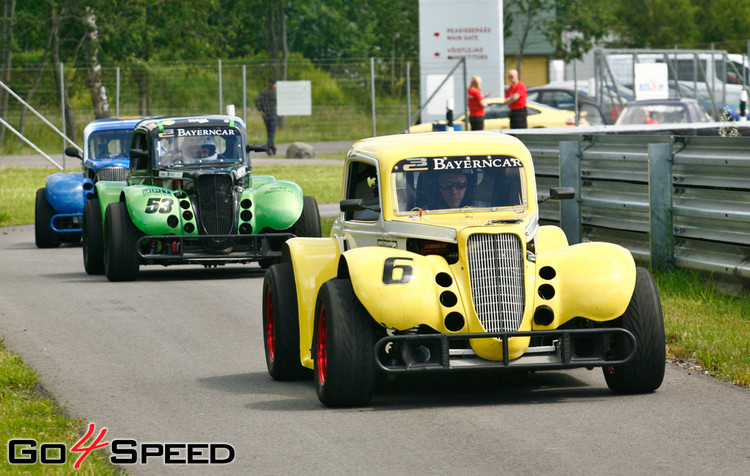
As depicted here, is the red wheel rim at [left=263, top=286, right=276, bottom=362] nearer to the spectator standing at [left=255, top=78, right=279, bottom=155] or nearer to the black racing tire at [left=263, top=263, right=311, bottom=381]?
the black racing tire at [left=263, top=263, right=311, bottom=381]

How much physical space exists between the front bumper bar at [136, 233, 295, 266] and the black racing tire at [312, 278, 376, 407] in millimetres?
7078

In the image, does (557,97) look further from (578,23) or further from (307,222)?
(307,222)

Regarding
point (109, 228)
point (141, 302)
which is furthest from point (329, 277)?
point (109, 228)

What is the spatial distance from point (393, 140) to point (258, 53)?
5792cm

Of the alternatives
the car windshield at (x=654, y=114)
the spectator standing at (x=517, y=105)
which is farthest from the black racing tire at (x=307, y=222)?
the car windshield at (x=654, y=114)

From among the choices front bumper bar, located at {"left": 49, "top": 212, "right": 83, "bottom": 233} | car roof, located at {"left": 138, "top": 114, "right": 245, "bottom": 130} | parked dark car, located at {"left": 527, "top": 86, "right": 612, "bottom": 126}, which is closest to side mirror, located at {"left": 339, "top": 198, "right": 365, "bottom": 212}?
car roof, located at {"left": 138, "top": 114, "right": 245, "bottom": 130}

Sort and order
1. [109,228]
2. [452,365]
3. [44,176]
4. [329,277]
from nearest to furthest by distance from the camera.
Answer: [452,365] < [329,277] < [109,228] < [44,176]

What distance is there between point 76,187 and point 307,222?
5007 millimetres

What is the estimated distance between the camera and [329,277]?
28.9ft

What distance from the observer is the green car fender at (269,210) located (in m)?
15.2

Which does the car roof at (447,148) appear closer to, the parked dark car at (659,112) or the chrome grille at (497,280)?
the chrome grille at (497,280)

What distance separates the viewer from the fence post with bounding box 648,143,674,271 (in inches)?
521

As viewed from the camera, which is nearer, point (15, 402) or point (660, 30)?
point (15, 402)

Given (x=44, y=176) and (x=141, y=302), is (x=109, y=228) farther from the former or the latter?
(x=44, y=176)
